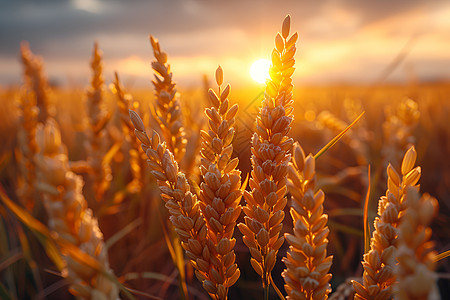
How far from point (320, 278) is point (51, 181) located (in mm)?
325

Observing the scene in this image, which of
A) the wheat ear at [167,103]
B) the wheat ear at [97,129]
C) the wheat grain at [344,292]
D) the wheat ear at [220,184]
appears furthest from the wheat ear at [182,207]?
the wheat ear at [97,129]

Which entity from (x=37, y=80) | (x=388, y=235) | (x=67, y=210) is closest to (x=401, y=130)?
(x=388, y=235)

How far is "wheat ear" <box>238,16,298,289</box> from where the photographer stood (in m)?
0.41

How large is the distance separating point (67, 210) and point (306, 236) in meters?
0.27

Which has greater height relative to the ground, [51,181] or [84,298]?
[51,181]

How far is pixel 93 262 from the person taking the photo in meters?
0.34

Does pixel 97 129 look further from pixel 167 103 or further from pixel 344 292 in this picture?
pixel 344 292

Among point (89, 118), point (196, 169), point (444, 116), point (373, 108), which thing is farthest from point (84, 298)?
point (373, 108)

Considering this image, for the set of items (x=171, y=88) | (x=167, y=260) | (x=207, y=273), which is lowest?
(x=167, y=260)

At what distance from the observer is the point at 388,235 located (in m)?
0.41

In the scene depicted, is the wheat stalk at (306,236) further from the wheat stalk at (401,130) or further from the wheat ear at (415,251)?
A: the wheat stalk at (401,130)

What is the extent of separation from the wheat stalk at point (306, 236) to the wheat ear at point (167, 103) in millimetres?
247

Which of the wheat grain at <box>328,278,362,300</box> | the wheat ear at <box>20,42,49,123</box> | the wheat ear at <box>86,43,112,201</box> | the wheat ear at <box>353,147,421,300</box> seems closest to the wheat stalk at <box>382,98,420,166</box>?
the wheat grain at <box>328,278,362,300</box>

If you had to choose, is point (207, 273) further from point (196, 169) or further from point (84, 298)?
point (196, 169)
